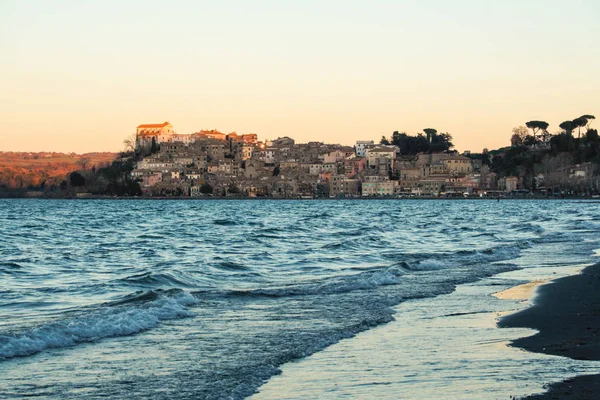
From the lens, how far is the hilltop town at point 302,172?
→ 138 meters

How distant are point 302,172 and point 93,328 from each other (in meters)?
135

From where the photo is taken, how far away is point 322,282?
611 inches

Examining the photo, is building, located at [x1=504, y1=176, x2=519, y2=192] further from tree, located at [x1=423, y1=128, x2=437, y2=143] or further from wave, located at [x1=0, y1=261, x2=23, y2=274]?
wave, located at [x1=0, y1=261, x2=23, y2=274]

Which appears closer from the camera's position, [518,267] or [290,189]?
[518,267]

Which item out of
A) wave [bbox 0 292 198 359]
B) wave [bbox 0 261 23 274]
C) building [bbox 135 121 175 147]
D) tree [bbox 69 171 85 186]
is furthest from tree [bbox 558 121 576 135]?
wave [bbox 0 292 198 359]

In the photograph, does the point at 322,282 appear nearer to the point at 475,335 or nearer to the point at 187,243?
the point at 475,335

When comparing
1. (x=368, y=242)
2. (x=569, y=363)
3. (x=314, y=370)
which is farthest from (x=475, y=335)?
(x=368, y=242)

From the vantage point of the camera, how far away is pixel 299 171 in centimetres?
14475

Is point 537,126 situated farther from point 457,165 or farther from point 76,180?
point 76,180

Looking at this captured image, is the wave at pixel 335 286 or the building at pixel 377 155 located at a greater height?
the building at pixel 377 155

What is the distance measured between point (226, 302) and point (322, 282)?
3218 mm

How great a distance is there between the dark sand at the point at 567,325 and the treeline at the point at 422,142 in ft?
498

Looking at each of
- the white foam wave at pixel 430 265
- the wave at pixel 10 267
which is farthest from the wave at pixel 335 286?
the wave at pixel 10 267

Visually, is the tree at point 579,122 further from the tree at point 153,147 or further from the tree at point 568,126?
the tree at point 153,147
